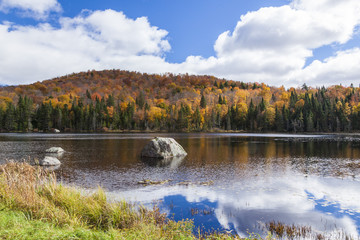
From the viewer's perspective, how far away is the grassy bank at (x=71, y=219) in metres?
7.82

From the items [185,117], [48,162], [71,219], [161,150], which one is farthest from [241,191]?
[185,117]

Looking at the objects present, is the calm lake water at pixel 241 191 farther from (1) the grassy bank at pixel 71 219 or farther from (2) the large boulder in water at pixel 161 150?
(2) the large boulder in water at pixel 161 150

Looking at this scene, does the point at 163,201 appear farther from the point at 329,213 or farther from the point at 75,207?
the point at 329,213

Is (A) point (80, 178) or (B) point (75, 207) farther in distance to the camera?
(A) point (80, 178)

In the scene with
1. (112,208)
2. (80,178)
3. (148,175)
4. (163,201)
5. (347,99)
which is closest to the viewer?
(112,208)

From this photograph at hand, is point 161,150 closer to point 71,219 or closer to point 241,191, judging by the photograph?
point 241,191

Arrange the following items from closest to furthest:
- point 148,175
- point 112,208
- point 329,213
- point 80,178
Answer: point 112,208 → point 329,213 → point 80,178 → point 148,175

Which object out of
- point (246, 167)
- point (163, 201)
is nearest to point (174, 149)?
point (246, 167)

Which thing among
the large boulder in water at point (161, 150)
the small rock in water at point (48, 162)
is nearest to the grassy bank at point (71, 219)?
the small rock in water at point (48, 162)

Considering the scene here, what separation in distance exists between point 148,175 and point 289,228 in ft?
47.2

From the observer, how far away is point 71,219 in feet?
31.4

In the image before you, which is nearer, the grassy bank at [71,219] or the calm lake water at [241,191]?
the grassy bank at [71,219]

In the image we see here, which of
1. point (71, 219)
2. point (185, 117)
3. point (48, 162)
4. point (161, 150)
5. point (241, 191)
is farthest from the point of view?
point (185, 117)

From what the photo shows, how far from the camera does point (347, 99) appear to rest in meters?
163
